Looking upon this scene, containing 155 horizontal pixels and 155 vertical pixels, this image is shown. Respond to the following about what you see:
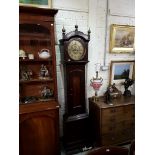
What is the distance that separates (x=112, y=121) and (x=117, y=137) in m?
0.30

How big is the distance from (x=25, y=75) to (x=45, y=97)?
0.43 m

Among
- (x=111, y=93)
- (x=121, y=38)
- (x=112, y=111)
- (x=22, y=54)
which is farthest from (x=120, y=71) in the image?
(x=22, y=54)

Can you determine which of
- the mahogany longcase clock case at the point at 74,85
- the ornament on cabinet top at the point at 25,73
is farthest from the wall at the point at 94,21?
the ornament on cabinet top at the point at 25,73

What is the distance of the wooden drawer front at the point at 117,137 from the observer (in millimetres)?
2622

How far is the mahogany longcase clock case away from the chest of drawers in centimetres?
20

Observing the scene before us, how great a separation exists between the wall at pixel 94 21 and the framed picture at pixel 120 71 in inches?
3.7

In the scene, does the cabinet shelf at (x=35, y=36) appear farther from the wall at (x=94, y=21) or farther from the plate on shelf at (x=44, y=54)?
the wall at (x=94, y=21)

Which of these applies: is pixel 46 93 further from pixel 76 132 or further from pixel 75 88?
pixel 76 132

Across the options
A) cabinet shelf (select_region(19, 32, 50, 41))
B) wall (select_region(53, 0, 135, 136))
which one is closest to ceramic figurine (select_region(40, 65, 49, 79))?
wall (select_region(53, 0, 135, 136))

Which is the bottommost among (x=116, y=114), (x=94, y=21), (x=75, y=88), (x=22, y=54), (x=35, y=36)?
(x=116, y=114)

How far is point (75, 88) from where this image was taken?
101 inches

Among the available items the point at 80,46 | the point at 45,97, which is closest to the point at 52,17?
the point at 80,46

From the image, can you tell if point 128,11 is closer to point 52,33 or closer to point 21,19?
point 52,33

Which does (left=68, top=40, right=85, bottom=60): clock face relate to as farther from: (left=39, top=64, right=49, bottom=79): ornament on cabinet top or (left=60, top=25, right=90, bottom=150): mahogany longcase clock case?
(left=39, top=64, right=49, bottom=79): ornament on cabinet top
